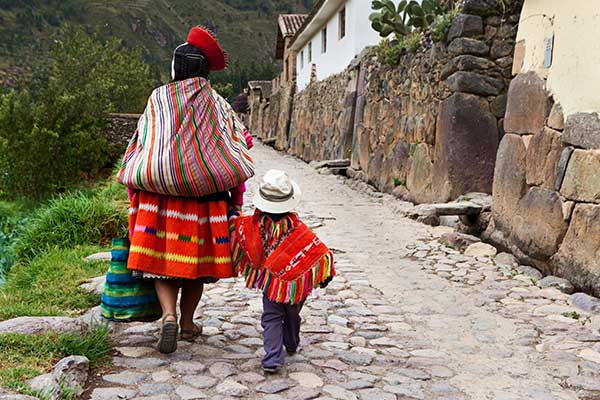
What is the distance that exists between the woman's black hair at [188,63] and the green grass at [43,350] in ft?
4.72

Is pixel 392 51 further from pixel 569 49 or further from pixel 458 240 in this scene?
pixel 569 49

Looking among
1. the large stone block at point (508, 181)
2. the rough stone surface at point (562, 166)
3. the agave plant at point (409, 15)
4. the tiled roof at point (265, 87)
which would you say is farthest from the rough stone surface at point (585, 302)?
the tiled roof at point (265, 87)

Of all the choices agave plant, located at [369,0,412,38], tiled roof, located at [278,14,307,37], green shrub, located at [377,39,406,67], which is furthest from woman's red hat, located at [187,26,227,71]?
tiled roof, located at [278,14,307,37]

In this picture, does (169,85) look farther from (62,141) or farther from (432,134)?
(62,141)

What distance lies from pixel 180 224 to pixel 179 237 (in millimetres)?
69

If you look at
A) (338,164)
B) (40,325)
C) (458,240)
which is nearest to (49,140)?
(338,164)

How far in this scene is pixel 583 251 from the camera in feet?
16.1

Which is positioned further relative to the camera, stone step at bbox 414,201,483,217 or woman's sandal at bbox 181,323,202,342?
stone step at bbox 414,201,483,217

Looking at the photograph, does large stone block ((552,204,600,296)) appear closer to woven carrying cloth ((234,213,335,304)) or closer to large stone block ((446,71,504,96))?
woven carrying cloth ((234,213,335,304))

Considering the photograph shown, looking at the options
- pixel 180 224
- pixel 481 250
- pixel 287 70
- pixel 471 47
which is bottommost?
pixel 481 250

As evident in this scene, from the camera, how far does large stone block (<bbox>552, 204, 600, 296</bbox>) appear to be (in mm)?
4715

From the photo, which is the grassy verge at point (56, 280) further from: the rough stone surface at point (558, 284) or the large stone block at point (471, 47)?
the large stone block at point (471, 47)

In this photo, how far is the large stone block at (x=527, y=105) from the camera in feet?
19.0

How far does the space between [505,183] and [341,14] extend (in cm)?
1276
